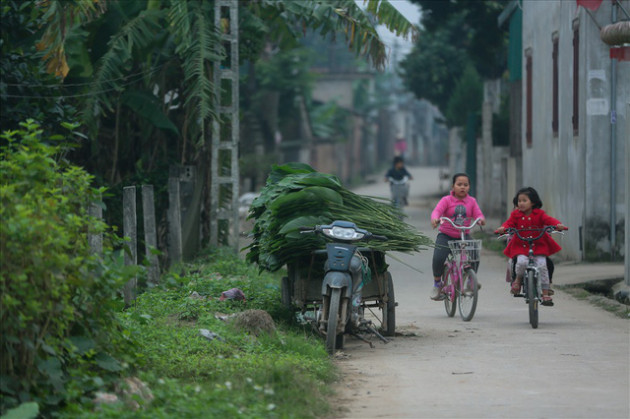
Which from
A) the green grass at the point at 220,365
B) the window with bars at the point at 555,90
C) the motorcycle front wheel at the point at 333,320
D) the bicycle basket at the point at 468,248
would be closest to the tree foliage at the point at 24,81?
the green grass at the point at 220,365

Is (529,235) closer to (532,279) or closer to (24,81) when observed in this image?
(532,279)

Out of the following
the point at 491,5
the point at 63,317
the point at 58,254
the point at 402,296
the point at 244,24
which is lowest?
the point at 402,296

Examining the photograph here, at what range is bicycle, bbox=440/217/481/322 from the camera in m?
11.5

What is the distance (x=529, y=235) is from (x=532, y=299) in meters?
0.75

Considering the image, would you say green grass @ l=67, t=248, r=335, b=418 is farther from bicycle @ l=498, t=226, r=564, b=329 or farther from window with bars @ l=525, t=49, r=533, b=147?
window with bars @ l=525, t=49, r=533, b=147

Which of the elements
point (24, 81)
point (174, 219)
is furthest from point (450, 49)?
point (24, 81)

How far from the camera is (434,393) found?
7562 millimetres

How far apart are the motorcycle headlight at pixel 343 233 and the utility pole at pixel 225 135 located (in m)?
8.11

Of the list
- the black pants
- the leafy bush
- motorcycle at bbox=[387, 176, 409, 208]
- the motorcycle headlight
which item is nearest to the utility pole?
the black pants

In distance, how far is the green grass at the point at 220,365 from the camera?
6.58 meters

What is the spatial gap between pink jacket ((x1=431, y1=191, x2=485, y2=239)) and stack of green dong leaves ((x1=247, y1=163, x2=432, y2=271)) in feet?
5.07

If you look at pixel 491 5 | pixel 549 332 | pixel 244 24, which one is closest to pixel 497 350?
pixel 549 332

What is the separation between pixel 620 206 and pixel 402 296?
4.20 m

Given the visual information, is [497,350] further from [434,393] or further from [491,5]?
[491,5]
